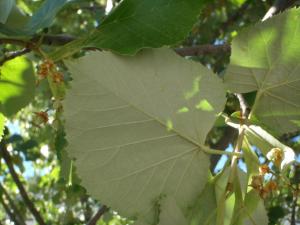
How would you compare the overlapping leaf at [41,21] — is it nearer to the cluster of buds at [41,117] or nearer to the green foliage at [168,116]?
the green foliage at [168,116]

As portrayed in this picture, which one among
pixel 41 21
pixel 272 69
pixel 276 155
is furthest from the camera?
pixel 41 21

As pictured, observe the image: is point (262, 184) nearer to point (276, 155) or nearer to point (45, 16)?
point (276, 155)

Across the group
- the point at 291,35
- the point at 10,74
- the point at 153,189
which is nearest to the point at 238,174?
the point at 153,189

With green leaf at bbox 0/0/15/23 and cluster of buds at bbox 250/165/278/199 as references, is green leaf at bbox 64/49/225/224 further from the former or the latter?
green leaf at bbox 0/0/15/23

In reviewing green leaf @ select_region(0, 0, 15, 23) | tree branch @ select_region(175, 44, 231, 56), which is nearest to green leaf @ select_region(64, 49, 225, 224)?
green leaf @ select_region(0, 0, 15, 23)

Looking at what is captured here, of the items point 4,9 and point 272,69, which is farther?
point 4,9

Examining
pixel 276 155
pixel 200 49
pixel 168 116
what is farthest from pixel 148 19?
pixel 200 49

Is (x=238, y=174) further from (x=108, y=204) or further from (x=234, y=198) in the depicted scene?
(x=108, y=204)
